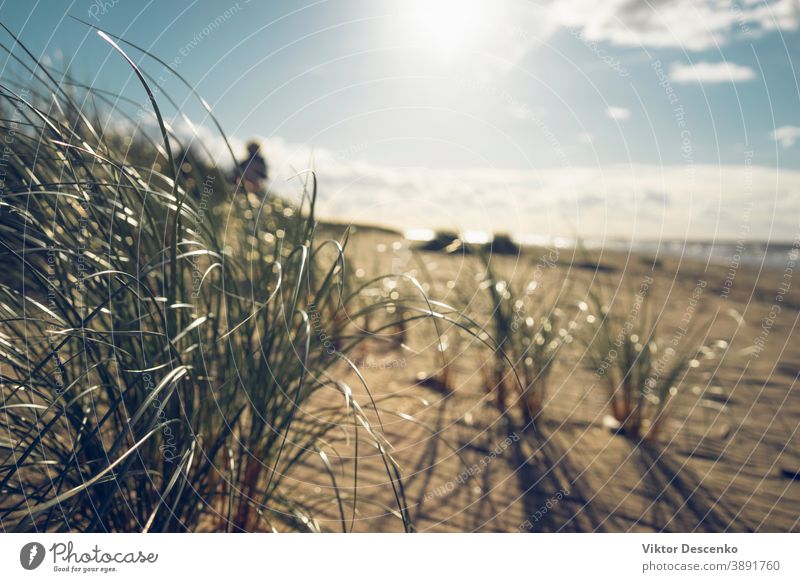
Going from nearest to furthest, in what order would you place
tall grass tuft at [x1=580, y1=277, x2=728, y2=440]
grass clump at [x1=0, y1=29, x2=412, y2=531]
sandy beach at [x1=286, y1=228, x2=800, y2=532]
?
grass clump at [x1=0, y1=29, x2=412, y2=531] → sandy beach at [x1=286, y1=228, x2=800, y2=532] → tall grass tuft at [x1=580, y1=277, x2=728, y2=440]

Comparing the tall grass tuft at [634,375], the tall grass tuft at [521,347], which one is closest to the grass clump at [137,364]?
the tall grass tuft at [521,347]

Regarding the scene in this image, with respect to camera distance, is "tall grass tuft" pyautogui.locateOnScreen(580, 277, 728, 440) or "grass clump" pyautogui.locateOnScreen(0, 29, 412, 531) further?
"tall grass tuft" pyautogui.locateOnScreen(580, 277, 728, 440)

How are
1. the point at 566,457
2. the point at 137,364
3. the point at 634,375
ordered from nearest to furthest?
the point at 137,364, the point at 566,457, the point at 634,375

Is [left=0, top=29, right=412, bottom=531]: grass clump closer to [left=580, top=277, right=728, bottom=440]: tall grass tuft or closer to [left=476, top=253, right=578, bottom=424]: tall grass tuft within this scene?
[left=476, top=253, right=578, bottom=424]: tall grass tuft

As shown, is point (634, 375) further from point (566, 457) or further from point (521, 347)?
point (566, 457)

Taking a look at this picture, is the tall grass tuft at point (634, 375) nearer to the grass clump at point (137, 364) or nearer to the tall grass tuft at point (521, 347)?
the tall grass tuft at point (521, 347)

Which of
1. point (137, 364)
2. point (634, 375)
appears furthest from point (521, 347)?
point (137, 364)

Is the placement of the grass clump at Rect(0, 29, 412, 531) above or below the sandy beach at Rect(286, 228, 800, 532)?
above

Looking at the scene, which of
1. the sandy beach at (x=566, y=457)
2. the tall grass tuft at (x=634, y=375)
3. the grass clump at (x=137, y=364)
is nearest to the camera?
the grass clump at (x=137, y=364)

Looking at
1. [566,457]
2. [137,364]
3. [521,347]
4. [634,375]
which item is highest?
[137,364]

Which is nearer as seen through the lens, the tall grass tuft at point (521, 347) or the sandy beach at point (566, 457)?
the sandy beach at point (566, 457)

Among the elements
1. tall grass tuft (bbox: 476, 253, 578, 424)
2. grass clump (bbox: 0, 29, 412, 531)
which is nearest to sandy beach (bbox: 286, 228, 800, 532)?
tall grass tuft (bbox: 476, 253, 578, 424)
